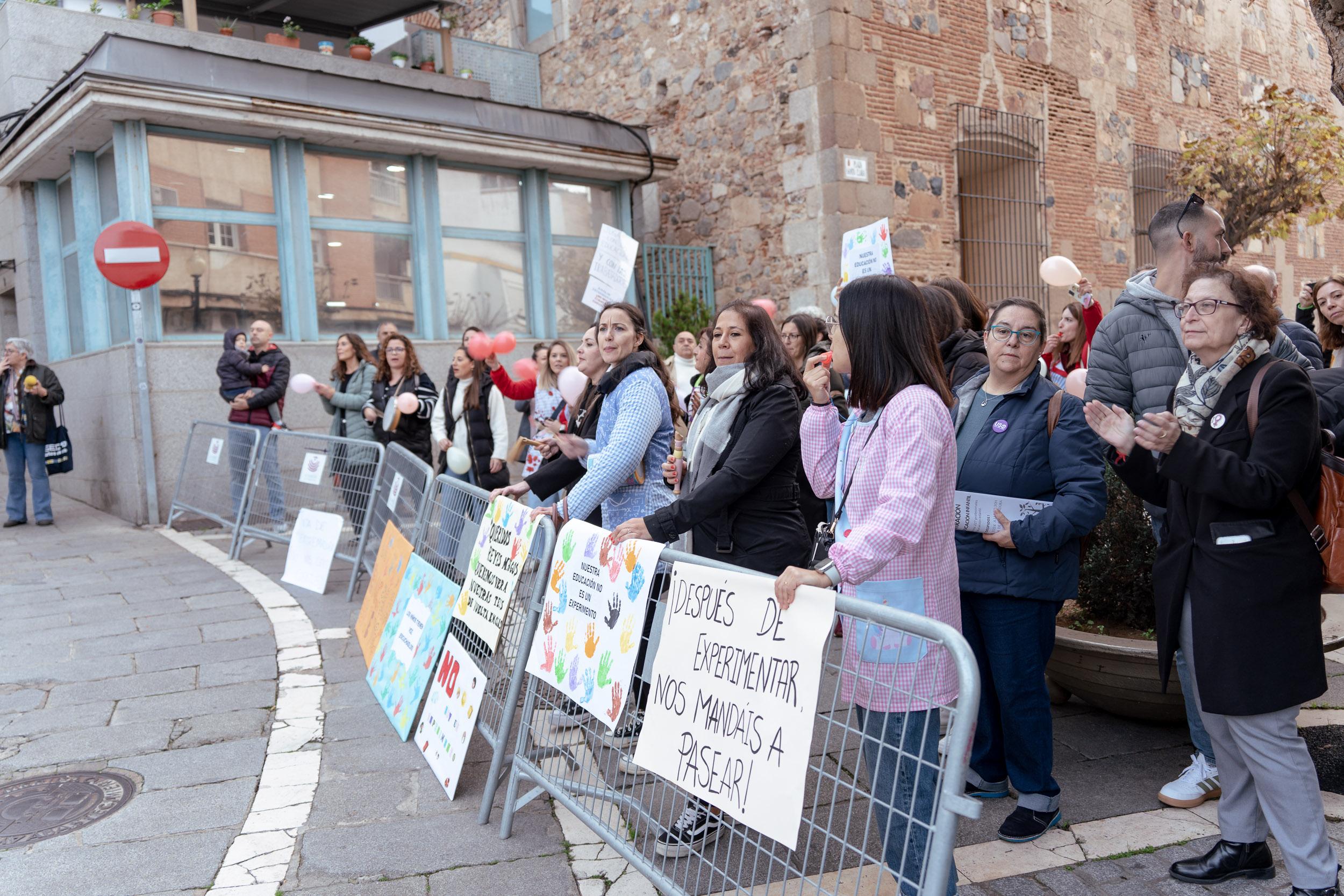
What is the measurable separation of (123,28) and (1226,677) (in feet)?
43.7

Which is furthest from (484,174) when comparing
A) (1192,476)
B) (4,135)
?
(1192,476)

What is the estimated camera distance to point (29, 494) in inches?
500

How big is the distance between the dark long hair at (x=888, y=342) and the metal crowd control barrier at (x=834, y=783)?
65cm

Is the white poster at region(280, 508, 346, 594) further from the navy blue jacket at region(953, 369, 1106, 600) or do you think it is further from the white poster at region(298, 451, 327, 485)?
the navy blue jacket at region(953, 369, 1106, 600)

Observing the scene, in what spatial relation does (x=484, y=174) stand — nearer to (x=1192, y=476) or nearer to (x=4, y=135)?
(x=4, y=135)

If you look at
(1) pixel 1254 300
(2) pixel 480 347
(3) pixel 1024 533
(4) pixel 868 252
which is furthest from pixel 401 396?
(1) pixel 1254 300

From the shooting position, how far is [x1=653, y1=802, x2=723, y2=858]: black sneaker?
106 inches

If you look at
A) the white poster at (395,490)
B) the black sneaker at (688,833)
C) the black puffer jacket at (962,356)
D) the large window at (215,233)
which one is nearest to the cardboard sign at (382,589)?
the white poster at (395,490)

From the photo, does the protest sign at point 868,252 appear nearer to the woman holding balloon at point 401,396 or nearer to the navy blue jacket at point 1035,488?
the navy blue jacket at point 1035,488

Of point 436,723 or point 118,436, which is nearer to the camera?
point 436,723

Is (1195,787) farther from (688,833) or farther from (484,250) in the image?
(484,250)

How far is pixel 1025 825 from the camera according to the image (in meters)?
3.28

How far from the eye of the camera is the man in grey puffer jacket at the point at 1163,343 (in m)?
3.48

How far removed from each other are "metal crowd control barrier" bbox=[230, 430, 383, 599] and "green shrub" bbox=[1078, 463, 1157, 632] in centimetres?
467
